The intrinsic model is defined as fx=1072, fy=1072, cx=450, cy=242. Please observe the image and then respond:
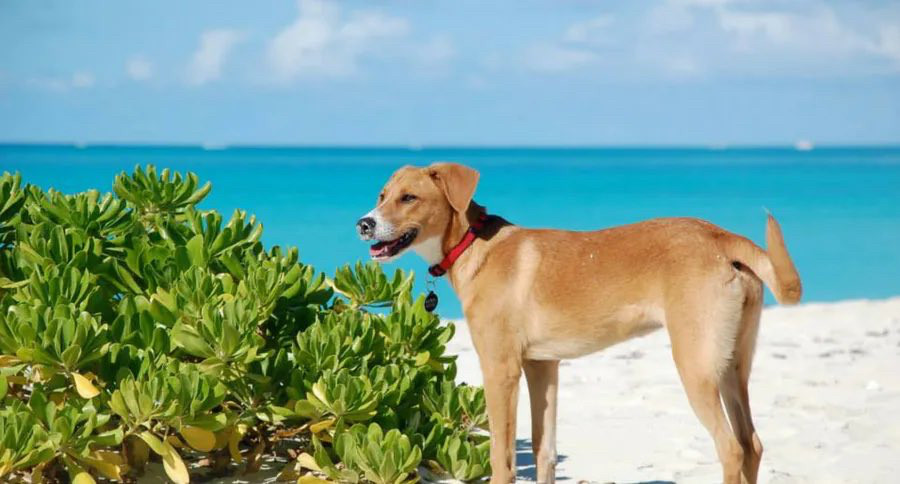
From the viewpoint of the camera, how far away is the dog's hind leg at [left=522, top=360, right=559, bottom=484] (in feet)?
18.1

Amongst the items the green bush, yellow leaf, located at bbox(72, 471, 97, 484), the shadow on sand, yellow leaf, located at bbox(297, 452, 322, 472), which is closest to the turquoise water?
the shadow on sand

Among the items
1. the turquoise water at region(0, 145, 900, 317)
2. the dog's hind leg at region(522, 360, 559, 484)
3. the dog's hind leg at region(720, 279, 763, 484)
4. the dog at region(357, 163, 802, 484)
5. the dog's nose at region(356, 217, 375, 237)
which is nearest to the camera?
the dog at region(357, 163, 802, 484)

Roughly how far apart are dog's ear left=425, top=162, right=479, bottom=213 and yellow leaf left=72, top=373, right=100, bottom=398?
1.94 metres

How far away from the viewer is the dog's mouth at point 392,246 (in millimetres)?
5465

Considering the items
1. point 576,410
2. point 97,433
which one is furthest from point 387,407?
point 576,410

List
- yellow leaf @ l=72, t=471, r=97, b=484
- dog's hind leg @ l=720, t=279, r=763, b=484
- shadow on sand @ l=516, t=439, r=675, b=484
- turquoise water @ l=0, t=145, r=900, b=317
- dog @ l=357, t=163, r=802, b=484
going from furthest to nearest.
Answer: turquoise water @ l=0, t=145, r=900, b=317 → shadow on sand @ l=516, t=439, r=675, b=484 → dog's hind leg @ l=720, t=279, r=763, b=484 → dog @ l=357, t=163, r=802, b=484 → yellow leaf @ l=72, t=471, r=97, b=484

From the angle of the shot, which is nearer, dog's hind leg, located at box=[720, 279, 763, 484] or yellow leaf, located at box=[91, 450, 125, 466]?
yellow leaf, located at box=[91, 450, 125, 466]

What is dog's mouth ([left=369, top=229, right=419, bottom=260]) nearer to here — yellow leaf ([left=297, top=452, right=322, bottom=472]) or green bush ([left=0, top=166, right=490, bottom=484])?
green bush ([left=0, top=166, right=490, bottom=484])

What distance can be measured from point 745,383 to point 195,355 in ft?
8.56

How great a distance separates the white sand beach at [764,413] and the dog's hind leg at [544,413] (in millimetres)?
636

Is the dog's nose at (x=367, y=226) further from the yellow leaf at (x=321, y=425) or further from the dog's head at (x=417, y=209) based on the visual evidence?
the yellow leaf at (x=321, y=425)

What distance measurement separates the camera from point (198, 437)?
487cm

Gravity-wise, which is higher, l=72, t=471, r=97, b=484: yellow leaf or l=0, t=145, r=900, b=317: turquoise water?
l=0, t=145, r=900, b=317: turquoise water

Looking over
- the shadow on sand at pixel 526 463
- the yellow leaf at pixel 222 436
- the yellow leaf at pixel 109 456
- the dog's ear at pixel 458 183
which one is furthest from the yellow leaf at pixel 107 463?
the shadow on sand at pixel 526 463
